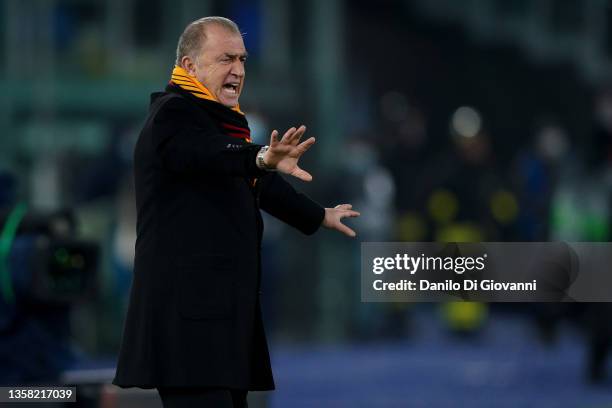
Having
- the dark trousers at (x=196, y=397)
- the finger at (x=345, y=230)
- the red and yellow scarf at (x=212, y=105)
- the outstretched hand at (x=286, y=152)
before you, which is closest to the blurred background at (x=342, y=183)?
the finger at (x=345, y=230)

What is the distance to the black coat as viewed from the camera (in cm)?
534

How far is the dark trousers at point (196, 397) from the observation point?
17.6 feet

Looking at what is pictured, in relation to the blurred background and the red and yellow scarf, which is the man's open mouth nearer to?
the red and yellow scarf

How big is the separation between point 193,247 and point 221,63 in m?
0.56

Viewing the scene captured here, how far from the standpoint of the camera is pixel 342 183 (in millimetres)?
17141

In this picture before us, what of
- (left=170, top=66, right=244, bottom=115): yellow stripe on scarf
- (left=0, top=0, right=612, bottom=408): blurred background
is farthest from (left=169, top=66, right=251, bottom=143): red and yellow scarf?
(left=0, top=0, right=612, bottom=408): blurred background

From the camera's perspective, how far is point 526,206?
51.1 feet

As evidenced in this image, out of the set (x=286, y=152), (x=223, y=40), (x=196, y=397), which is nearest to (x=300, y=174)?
(x=286, y=152)

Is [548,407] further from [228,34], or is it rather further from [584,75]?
[584,75]

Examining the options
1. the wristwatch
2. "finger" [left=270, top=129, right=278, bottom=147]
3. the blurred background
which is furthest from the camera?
the blurred background

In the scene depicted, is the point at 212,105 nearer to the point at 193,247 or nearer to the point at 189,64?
the point at 189,64

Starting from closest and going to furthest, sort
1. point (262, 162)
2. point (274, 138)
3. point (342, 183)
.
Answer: point (274, 138) → point (262, 162) → point (342, 183)

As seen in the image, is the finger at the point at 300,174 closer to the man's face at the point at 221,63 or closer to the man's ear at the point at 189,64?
the man's face at the point at 221,63

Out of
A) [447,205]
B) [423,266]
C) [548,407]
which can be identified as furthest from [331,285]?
[423,266]
